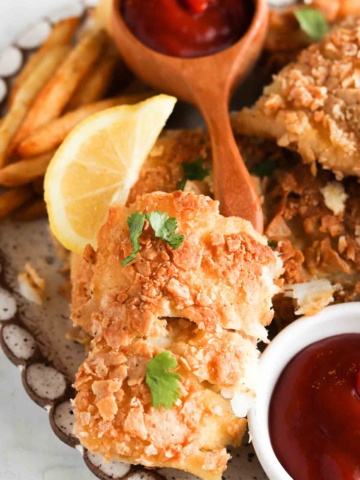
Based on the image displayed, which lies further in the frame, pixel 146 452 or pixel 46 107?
pixel 46 107

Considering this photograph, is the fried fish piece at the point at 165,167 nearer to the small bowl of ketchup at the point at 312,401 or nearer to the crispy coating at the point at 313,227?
the crispy coating at the point at 313,227

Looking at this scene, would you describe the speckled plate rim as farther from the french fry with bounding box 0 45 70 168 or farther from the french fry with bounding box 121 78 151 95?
the french fry with bounding box 121 78 151 95

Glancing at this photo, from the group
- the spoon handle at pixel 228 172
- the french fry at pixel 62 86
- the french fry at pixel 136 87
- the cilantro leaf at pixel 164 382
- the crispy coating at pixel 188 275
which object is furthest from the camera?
the french fry at pixel 136 87

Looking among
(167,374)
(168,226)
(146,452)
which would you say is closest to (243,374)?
(167,374)

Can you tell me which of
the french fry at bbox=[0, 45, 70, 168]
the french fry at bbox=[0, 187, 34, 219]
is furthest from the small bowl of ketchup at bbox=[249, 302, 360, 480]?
the french fry at bbox=[0, 45, 70, 168]

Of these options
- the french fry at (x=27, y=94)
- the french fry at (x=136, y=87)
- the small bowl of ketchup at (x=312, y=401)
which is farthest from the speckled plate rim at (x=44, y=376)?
the french fry at (x=136, y=87)

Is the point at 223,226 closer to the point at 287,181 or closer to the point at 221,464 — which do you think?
the point at 287,181
